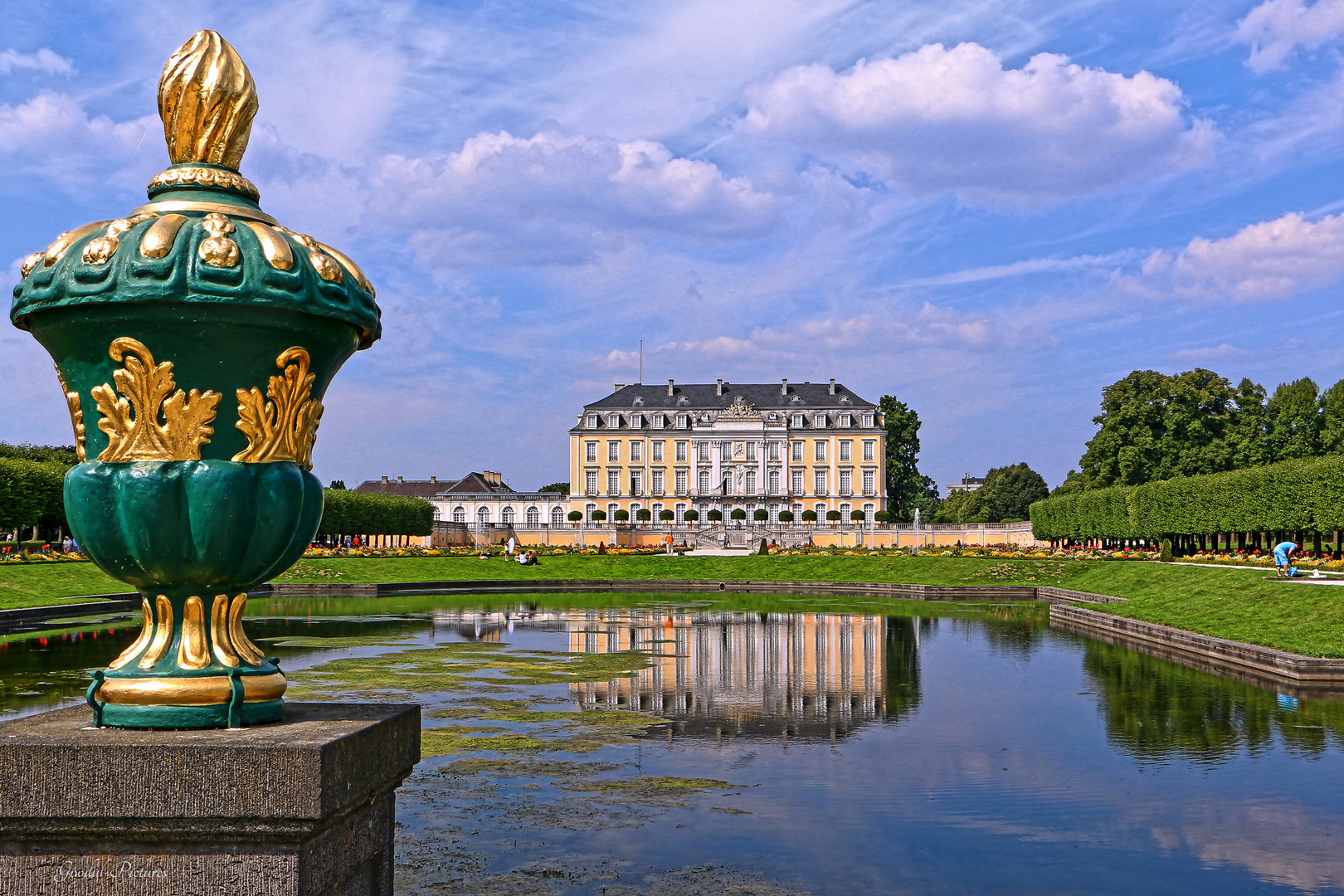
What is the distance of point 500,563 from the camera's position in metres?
41.2

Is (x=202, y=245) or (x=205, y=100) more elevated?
(x=205, y=100)

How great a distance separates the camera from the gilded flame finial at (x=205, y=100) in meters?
3.40

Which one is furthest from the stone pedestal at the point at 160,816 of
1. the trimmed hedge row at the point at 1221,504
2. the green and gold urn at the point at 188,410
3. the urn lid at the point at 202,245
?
the trimmed hedge row at the point at 1221,504

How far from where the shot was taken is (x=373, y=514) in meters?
66.1

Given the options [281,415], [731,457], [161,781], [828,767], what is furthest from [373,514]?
[161,781]

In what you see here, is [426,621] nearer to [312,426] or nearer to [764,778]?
[764,778]

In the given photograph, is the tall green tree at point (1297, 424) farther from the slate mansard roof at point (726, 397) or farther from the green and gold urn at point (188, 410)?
the green and gold urn at point (188, 410)

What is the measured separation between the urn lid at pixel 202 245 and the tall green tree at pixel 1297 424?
62.3 meters

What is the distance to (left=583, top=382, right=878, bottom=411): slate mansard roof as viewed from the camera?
88250 millimetres

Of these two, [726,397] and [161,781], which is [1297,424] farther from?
[161,781]

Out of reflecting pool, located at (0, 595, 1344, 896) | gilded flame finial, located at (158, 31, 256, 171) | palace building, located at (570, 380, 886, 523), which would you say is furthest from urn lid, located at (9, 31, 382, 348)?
palace building, located at (570, 380, 886, 523)

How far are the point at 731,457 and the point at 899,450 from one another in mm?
14407

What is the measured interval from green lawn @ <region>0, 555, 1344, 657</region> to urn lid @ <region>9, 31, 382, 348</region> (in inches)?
584

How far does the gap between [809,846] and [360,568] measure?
112ft
